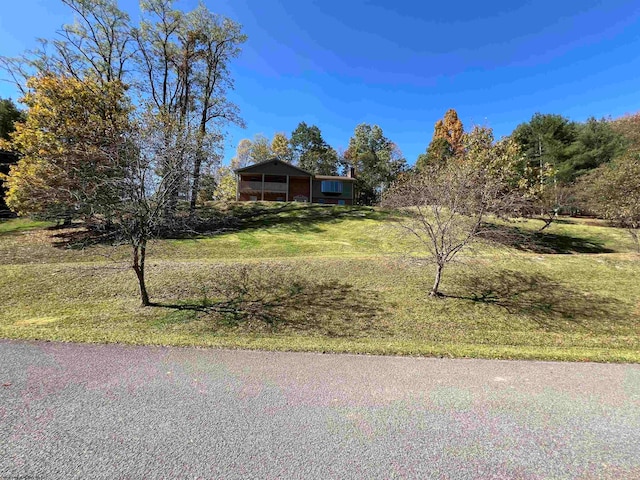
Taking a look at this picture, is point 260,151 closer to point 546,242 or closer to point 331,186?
point 331,186

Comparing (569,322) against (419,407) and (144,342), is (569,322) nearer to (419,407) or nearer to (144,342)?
(419,407)

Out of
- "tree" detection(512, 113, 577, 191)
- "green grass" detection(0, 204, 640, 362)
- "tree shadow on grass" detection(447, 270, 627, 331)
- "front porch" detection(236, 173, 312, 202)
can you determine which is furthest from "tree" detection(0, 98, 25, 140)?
"tree" detection(512, 113, 577, 191)

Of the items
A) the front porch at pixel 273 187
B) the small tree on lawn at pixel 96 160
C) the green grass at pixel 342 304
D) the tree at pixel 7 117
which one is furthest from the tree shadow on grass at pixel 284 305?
the tree at pixel 7 117

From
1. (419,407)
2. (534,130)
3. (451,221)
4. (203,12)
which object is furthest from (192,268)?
(534,130)

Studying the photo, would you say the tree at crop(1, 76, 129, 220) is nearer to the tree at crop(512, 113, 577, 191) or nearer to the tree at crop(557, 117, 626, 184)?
the tree at crop(512, 113, 577, 191)

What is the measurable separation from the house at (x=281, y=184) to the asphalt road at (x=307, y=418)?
31323 mm

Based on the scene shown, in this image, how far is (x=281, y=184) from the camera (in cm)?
3553

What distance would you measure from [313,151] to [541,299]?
145ft

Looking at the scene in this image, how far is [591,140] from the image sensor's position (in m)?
32.8

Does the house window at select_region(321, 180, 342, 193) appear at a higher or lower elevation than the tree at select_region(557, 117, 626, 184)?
lower

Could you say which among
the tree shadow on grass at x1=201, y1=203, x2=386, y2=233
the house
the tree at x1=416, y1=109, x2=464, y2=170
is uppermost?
the tree at x1=416, y1=109, x2=464, y2=170

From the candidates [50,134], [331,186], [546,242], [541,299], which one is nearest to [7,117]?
[50,134]

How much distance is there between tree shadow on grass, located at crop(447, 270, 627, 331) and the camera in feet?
26.4

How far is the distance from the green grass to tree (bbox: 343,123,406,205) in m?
34.6
